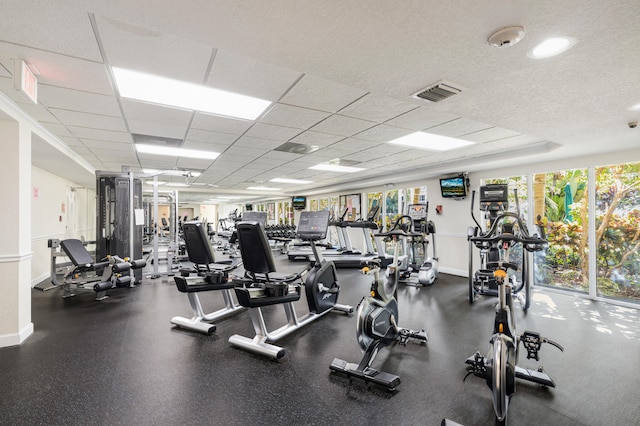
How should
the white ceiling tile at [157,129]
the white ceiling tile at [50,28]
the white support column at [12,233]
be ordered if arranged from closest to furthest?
the white ceiling tile at [50,28]
the white support column at [12,233]
the white ceiling tile at [157,129]

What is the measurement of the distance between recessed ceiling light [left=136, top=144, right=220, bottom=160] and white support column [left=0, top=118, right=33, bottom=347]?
1845mm

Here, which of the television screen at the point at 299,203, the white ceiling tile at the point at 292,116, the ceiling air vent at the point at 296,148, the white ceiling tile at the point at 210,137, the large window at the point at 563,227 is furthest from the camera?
the television screen at the point at 299,203

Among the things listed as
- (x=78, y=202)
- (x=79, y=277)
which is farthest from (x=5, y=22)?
(x=78, y=202)

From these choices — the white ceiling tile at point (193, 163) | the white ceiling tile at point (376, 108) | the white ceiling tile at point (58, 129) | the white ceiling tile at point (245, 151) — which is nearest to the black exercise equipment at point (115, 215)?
the white ceiling tile at point (193, 163)

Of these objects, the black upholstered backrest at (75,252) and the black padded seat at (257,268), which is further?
the black upholstered backrest at (75,252)

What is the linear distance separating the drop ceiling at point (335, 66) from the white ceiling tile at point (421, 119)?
3 cm

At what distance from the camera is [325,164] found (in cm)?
646

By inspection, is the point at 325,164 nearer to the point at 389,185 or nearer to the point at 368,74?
the point at 389,185

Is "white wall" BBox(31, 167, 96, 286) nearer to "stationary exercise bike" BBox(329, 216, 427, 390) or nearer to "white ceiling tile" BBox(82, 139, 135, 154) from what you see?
"white ceiling tile" BBox(82, 139, 135, 154)

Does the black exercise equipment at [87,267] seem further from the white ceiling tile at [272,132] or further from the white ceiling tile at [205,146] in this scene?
the white ceiling tile at [272,132]

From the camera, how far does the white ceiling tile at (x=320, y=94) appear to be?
2.57 meters

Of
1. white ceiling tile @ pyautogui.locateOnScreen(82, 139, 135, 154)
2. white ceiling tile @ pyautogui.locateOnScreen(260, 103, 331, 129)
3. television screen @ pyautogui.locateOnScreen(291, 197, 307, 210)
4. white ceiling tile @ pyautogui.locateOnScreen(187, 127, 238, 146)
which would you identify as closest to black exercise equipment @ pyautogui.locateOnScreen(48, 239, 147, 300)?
white ceiling tile @ pyautogui.locateOnScreen(82, 139, 135, 154)

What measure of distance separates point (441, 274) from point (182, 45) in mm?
6619

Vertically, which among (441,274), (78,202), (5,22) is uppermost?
(5,22)
